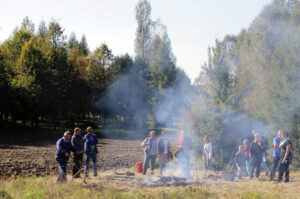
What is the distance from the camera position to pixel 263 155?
1233 cm

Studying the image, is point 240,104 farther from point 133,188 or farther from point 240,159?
point 133,188

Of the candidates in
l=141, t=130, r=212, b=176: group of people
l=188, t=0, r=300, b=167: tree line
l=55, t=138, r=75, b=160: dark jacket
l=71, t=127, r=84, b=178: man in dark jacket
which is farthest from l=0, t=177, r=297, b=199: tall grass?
l=188, t=0, r=300, b=167: tree line

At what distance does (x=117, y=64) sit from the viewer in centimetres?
4691

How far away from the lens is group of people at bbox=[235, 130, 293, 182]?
413 inches

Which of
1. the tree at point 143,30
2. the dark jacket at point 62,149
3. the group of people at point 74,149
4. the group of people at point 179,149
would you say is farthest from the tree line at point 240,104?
the tree at point 143,30

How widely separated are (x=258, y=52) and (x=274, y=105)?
10101mm

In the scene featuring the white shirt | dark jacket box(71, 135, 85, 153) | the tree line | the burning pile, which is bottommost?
the burning pile

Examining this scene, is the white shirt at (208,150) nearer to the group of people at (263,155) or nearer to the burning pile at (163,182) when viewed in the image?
the group of people at (263,155)

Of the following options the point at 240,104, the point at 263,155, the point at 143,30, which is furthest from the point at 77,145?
the point at 143,30

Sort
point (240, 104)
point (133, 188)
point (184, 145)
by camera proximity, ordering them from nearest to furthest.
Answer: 1. point (133, 188)
2. point (184, 145)
3. point (240, 104)

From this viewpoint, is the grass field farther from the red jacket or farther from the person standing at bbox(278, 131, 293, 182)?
the red jacket

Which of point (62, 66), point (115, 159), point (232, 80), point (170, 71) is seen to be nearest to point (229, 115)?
point (232, 80)

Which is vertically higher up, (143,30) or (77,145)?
(143,30)

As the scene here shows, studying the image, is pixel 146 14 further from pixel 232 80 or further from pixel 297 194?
pixel 297 194
